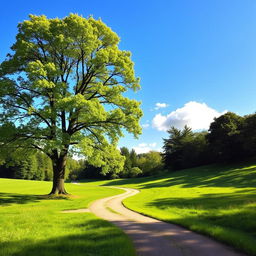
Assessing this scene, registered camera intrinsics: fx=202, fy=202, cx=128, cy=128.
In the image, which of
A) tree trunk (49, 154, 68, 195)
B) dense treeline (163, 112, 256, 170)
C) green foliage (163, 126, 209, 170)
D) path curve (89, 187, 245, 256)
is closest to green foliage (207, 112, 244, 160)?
dense treeline (163, 112, 256, 170)

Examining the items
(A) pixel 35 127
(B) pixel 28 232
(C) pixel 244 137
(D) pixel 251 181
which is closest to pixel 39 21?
(A) pixel 35 127

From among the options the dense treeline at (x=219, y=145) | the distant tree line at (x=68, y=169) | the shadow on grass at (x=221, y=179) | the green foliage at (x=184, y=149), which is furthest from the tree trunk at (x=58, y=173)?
the distant tree line at (x=68, y=169)

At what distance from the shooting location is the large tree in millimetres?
18312

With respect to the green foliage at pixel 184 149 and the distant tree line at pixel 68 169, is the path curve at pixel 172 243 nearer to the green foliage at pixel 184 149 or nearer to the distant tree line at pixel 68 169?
the green foliage at pixel 184 149

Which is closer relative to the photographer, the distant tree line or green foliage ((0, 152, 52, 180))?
the distant tree line

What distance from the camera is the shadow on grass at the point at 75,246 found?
520 centimetres

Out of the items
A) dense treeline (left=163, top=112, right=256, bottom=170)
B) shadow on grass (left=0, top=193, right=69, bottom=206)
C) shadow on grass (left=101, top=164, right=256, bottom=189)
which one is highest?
dense treeline (left=163, top=112, right=256, bottom=170)

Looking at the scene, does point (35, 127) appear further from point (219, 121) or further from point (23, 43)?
point (219, 121)

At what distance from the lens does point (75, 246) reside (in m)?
5.68

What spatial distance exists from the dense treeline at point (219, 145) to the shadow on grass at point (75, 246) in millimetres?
48995

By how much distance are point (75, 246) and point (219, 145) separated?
53659 millimetres

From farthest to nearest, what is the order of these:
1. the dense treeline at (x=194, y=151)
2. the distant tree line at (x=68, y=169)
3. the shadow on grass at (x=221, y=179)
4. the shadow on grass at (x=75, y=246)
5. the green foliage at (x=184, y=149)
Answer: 1. the distant tree line at (x=68, y=169)
2. the green foliage at (x=184, y=149)
3. the dense treeline at (x=194, y=151)
4. the shadow on grass at (x=221, y=179)
5. the shadow on grass at (x=75, y=246)

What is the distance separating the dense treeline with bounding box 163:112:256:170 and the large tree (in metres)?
37.6

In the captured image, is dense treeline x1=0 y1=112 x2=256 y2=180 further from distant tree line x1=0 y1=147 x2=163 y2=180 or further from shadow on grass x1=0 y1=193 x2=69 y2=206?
shadow on grass x1=0 y1=193 x2=69 y2=206
